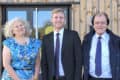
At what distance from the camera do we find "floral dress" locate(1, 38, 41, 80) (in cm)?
533

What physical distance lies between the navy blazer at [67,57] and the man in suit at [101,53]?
0.10 m

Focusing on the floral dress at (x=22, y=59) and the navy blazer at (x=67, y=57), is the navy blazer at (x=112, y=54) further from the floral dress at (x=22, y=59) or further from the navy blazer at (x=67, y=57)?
the floral dress at (x=22, y=59)

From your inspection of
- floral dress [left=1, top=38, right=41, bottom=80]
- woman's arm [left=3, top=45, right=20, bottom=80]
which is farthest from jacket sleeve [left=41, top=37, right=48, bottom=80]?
woman's arm [left=3, top=45, right=20, bottom=80]

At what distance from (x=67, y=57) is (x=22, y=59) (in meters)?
0.57

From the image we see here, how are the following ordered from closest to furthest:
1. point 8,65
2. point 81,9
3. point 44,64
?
point 8,65 → point 44,64 → point 81,9

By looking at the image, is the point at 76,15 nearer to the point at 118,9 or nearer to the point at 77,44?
the point at 118,9

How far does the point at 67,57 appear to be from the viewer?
17.4ft

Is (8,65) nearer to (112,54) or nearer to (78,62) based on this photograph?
(78,62)

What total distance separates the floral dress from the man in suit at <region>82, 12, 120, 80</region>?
2.22 feet

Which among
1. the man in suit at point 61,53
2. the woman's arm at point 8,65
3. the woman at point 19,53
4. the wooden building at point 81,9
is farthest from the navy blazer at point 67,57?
the wooden building at point 81,9

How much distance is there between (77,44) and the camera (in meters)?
5.32

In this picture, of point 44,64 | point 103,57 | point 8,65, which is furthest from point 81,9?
point 8,65

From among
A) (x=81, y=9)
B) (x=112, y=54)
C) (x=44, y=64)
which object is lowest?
(x=44, y=64)

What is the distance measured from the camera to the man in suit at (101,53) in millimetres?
5156
